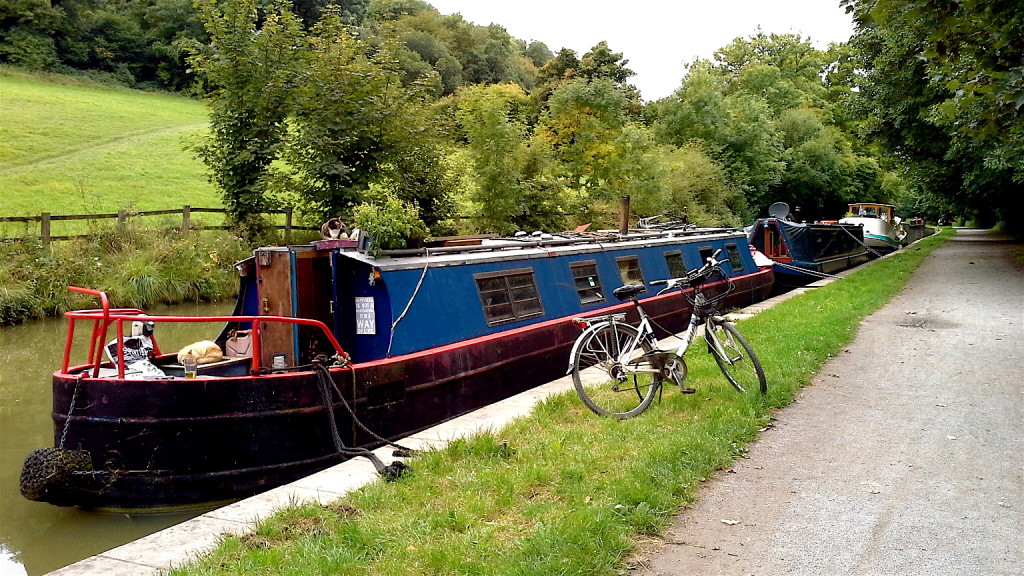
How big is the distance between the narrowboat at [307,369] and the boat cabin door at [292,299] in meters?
0.01

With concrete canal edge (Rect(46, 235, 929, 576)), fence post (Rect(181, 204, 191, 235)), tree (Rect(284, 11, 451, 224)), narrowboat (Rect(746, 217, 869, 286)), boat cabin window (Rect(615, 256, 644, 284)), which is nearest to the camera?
concrete canal edge (Rect(46, 235, 929, 576))

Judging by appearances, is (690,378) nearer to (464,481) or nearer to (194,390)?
(464,481)

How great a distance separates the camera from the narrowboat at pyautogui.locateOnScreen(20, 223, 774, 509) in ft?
20.1

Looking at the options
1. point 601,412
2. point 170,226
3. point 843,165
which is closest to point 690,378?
point 601,412

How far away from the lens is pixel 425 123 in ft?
54.7

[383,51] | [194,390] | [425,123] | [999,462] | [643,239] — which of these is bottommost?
[999,462]

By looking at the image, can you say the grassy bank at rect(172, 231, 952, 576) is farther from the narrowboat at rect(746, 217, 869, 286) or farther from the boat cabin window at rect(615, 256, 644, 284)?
the narrowboat at rect(746, 217, 869, 286)

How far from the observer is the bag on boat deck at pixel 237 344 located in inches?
318

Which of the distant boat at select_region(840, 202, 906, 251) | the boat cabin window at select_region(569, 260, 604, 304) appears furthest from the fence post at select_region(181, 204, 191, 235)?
the distant boat at select_region(840, 202, 906, 251)

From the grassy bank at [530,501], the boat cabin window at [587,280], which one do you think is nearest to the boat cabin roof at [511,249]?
the boat cabin window at [587,280]

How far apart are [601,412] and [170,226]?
1640 cm

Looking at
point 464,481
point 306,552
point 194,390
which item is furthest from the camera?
point 194,390

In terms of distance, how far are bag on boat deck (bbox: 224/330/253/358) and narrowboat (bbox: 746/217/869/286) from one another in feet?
48.6

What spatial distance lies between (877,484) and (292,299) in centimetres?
524
